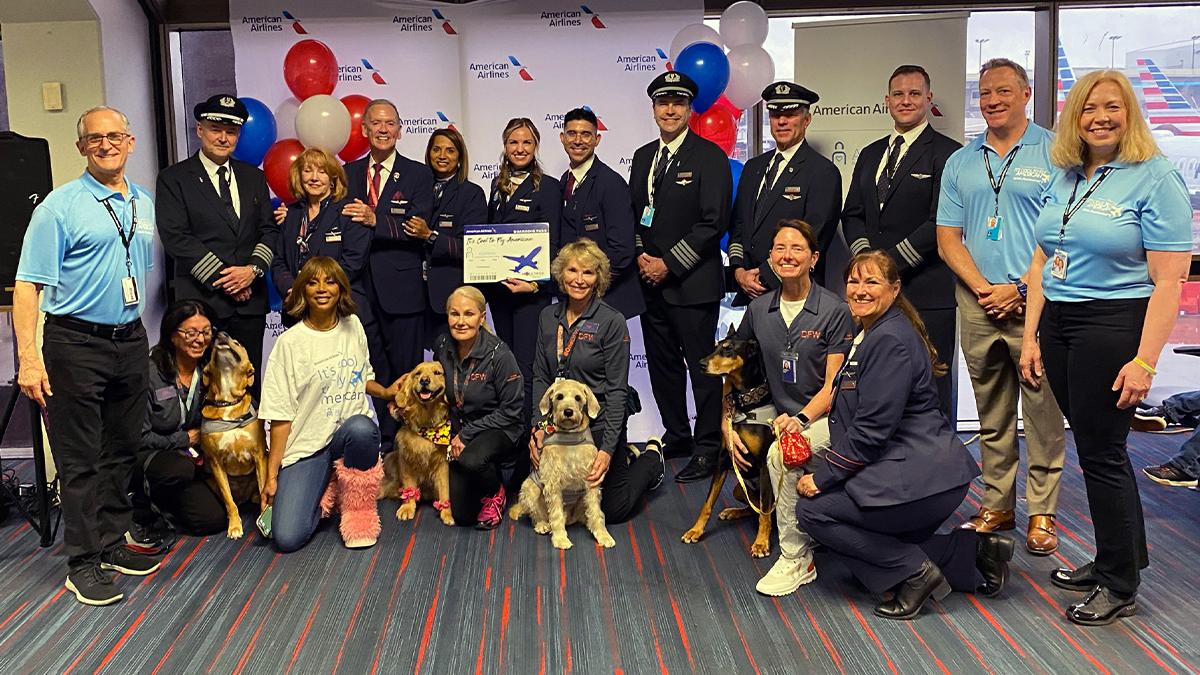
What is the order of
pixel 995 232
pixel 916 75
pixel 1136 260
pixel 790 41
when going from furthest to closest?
1. pixel 790 41
2. pixel 916 75
3. pixel 995 232
4. pixel 1136 260

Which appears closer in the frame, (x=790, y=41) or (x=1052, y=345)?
(x=1052, y=345)

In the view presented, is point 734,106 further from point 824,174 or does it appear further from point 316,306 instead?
point 316,306

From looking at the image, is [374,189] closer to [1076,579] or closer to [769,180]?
[769,180]

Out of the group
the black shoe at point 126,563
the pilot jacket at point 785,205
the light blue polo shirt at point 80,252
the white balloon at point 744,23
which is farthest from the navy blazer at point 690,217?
the black shoe at point 126,563

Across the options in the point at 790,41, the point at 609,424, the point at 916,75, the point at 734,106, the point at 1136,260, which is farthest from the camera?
the point at 790,41

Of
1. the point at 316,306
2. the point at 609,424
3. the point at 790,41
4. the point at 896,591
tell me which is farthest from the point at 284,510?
the point at 790,41

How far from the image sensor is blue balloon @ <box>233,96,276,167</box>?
523 centimetres

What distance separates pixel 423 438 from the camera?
4.29m

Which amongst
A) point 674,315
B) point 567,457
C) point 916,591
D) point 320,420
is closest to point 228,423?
point 320,420

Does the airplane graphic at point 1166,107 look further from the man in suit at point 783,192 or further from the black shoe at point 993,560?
the black shoe at point 993,560

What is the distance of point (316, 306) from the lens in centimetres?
415

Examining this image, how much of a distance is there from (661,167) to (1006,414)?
191cm

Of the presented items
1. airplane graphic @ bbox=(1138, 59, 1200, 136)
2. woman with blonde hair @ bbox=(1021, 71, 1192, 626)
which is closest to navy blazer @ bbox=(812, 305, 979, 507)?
woman with blonde hair @ bbox=(1021, 71, 1192, 626)

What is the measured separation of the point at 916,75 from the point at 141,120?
399 centimetres
